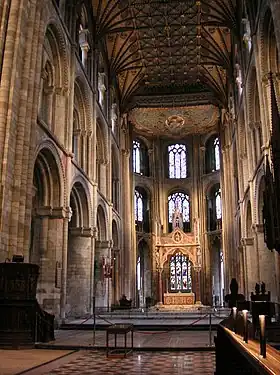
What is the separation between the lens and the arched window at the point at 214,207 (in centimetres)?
4003

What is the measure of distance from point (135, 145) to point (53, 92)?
21.7 meters

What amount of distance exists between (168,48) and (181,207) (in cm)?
1575

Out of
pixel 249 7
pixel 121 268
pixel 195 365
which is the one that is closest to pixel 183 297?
pixel 121 268

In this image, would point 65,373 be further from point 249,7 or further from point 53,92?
point 249,7

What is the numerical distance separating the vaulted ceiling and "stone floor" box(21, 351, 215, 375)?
21.2m

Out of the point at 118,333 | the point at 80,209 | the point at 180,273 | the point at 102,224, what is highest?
the point at 80,209

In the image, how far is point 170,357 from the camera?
980 cm

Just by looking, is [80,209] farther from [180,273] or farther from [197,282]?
[180,273]

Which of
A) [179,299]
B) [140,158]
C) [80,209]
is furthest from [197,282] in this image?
[80,209]

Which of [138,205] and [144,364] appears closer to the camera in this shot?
[144,364]

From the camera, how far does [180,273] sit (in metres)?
39.2

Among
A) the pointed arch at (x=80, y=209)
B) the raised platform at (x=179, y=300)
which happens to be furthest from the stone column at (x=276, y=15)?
the raised platform at (x=179, y=300)

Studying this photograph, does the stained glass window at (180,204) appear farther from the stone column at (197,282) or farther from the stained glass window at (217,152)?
the stone column at (197,282)

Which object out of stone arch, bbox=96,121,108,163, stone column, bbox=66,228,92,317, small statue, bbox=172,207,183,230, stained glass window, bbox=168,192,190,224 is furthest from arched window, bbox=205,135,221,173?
stone column, bbox=66,228,92,317
